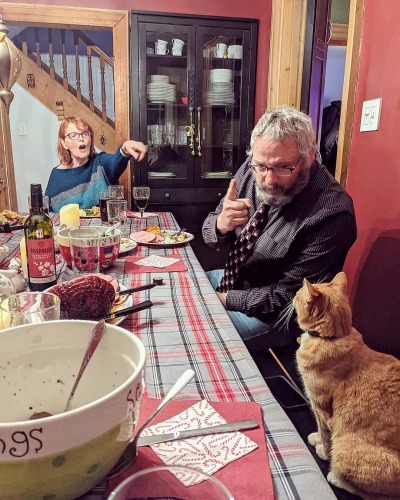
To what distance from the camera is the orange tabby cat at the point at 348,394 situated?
1.09 metres

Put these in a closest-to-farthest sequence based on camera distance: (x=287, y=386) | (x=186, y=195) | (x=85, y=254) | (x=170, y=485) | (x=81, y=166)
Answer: (x=170, y=485) < (x=85, y=254) < (x=287, y=386) < (x=81, y=166) < (x=186, y=195)

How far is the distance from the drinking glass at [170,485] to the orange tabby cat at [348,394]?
0.80 m

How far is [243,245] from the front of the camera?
177 centimetres

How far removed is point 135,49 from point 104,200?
1826mm

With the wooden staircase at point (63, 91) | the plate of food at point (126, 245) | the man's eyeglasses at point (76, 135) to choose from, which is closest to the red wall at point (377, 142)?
the plate of food at point (126, 245)

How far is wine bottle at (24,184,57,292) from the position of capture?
1114mm

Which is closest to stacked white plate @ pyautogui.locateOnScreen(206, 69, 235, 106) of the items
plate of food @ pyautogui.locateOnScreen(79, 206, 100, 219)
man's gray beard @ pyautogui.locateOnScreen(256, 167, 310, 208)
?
plate of food @ pyautogui.locateOnScreen(79, 206, 100, 219)

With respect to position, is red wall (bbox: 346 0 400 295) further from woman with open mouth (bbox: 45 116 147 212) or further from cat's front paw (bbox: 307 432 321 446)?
woman with open mouth (bbox: 45 116 147 212)

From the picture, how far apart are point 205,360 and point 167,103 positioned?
10.1 ft

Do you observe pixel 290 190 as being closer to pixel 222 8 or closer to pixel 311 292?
pixel 311 292

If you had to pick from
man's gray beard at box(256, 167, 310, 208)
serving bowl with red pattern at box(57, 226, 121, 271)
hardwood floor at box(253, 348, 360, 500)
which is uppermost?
man's gray beard at box(256, 167, 310, 208)

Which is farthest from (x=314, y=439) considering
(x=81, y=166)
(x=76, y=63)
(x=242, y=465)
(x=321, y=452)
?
(x=76, y=63)

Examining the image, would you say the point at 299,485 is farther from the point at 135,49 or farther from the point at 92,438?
the point at 135,49

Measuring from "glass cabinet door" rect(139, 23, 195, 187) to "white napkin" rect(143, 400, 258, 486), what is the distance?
3.09 m
